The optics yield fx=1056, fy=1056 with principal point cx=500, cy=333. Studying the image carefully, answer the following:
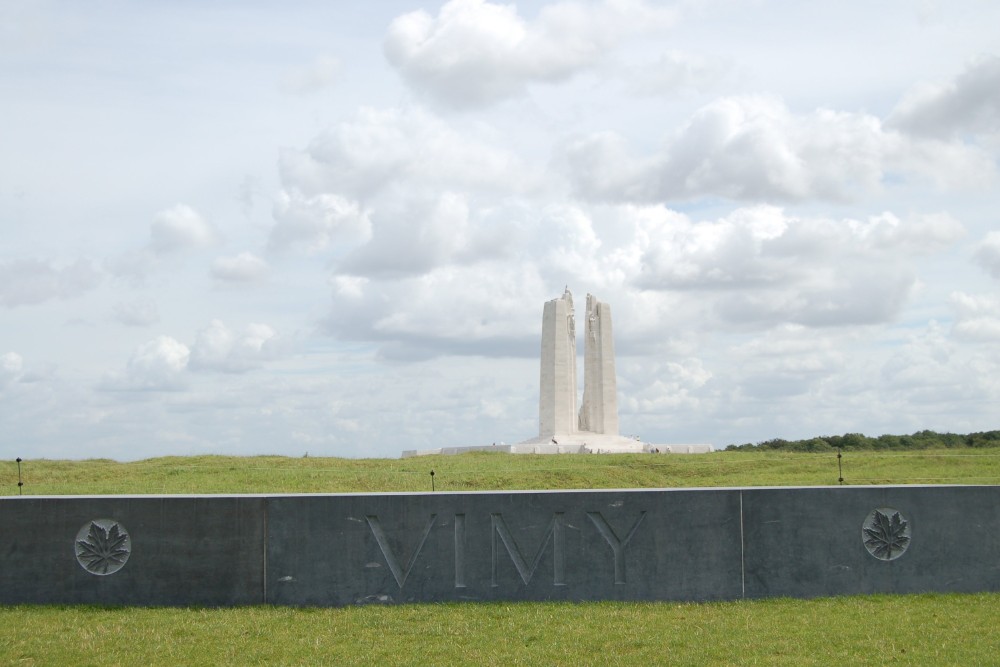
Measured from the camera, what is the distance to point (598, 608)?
11117mm

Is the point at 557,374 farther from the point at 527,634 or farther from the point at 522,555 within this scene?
the point at 527,634

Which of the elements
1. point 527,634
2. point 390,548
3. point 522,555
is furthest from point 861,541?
point 390,548

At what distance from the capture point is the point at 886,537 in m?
11.9

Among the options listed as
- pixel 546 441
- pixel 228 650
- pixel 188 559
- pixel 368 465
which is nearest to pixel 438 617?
pixel 228 650

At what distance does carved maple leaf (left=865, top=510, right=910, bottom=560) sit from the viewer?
11.9 m

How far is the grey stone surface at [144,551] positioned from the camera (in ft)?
38.0

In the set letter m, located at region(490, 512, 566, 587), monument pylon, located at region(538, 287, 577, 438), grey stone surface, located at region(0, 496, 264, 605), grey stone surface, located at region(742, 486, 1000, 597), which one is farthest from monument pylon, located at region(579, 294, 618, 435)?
grey stone surface, located at region(0, 496, 264, 605)

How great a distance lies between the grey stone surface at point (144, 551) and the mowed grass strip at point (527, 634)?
0.30 m

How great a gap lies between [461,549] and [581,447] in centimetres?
3221

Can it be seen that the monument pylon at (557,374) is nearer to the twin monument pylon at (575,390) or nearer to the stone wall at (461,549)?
the twin monument pylon at (575,390)

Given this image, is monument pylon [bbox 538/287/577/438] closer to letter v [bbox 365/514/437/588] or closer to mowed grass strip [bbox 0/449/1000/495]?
mowed grass strip [bbox 0/449/1000/495]

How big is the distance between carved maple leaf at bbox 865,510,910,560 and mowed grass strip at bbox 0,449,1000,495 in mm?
13856

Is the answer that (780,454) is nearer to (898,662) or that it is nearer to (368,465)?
(368,465)

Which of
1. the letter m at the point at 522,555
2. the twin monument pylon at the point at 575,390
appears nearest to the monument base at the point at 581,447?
the twin monument pylon at the point at 575,390
